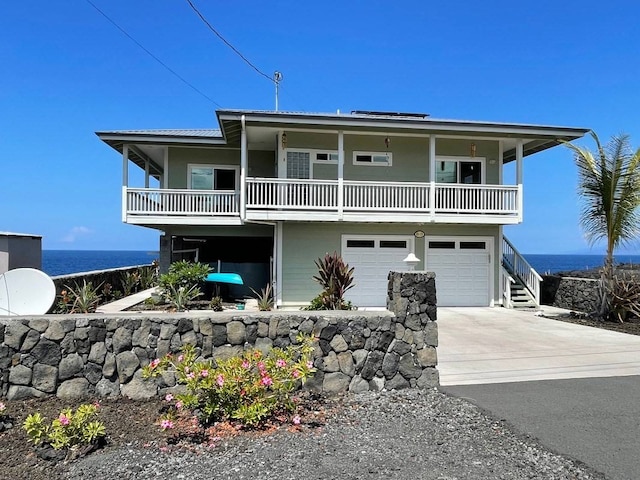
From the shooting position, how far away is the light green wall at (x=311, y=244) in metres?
14.9

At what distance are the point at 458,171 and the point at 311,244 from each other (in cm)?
583

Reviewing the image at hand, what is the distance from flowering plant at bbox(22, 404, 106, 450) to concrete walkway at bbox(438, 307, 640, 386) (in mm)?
4379

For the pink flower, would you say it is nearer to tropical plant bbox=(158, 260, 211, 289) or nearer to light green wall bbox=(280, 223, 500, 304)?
tropical plant bbox=(158, 260, 211, 289)

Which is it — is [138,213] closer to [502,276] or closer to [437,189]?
[437,189]

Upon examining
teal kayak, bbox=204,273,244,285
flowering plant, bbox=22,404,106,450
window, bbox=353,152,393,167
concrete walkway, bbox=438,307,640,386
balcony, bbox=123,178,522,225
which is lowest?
concrete walkway, bbox=438,307,640,386

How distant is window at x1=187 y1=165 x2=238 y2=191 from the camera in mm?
17078

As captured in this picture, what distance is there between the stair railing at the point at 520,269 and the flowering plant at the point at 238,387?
12.8 meters

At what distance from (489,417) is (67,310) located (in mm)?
9202

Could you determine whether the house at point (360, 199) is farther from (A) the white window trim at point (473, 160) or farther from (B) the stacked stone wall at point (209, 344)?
(B) the stacked stone wall at point (209, 344)

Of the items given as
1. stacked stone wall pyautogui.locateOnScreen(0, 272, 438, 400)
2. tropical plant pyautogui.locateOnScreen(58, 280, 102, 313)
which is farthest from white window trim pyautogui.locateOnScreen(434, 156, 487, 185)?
tropical plant pyautogui.locateOnScreen(58, 280, 102, 313)

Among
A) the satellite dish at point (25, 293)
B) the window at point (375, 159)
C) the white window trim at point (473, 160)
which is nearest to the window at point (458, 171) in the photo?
the white window trim at point (473, 160)

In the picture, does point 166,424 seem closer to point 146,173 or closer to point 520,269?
point 520,269

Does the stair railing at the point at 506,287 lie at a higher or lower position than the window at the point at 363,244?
lower

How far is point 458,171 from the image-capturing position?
53.0 ft
